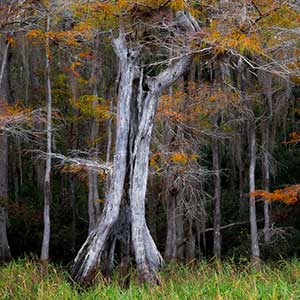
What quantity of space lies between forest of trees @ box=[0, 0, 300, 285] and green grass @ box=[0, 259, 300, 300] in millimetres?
378

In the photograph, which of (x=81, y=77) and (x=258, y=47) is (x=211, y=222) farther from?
(x=258, y=47)

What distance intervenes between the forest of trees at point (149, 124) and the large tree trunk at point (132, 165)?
17 millimetres

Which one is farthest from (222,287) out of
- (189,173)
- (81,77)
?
(81,77)

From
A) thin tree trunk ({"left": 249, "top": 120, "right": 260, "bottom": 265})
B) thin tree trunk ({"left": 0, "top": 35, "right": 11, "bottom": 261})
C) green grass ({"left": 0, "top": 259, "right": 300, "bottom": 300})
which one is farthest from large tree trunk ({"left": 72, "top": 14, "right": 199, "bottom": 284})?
thin tree trunk ({"left": 0, "top": 35, "right": 11, "bottom": 261})

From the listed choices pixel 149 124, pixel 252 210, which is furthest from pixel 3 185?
pixel 149 124

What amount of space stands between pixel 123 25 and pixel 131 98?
3.79 feet

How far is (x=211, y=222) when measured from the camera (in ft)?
60.5

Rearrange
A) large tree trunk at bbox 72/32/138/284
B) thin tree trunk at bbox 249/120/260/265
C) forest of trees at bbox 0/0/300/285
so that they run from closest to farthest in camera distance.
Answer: large tree trunk at bbox 72/32/138/284 → forest of trees at bbox 0/0/300/285 → thin tree trunk at bbox 249/120/260/265

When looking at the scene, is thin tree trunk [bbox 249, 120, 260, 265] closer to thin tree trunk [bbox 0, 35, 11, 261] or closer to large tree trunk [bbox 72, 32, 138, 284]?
large tree trunk [bbox 72, 32, 138, 284]

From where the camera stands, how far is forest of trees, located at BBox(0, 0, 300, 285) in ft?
25.8

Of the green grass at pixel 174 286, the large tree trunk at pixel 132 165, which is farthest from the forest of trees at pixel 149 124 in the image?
the green grass at pixel 174 286

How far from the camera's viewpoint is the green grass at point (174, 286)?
19.2ft

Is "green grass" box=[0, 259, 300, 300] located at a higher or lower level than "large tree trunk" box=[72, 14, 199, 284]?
lower

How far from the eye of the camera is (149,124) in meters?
8.04
